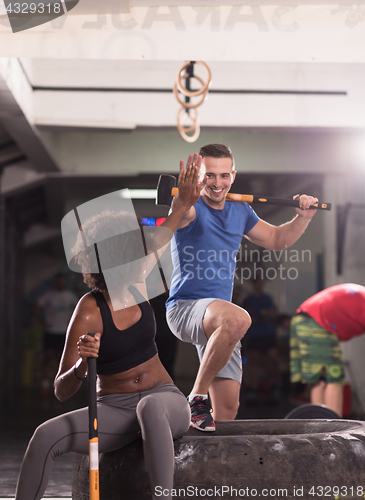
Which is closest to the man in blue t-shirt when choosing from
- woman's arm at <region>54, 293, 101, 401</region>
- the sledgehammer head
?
the sledgehammer head

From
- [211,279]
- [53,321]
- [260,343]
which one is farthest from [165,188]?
[53,321]

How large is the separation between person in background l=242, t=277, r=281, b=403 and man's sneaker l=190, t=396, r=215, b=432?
15.3 ft

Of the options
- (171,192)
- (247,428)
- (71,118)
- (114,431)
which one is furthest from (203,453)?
(71,118)

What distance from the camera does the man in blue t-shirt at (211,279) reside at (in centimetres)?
213

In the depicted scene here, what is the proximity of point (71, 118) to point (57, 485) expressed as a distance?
3.08 meters

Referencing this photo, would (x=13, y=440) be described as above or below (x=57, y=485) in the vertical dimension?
below

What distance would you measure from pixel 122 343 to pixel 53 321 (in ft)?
18.7

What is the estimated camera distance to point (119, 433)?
68.7 inches

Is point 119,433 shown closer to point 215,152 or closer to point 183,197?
point 183,197

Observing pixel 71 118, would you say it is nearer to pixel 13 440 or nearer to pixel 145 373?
pixel 13 440

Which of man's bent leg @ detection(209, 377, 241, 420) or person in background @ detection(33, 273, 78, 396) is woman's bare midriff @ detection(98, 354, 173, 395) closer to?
man's bent leg @ detection(209, 377, 241, 420)

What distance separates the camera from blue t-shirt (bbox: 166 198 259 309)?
2246 mm

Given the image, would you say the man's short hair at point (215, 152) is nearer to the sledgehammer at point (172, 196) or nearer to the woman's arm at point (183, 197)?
the sledgehammer at point (172, 196)

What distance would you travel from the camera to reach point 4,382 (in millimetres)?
7383
